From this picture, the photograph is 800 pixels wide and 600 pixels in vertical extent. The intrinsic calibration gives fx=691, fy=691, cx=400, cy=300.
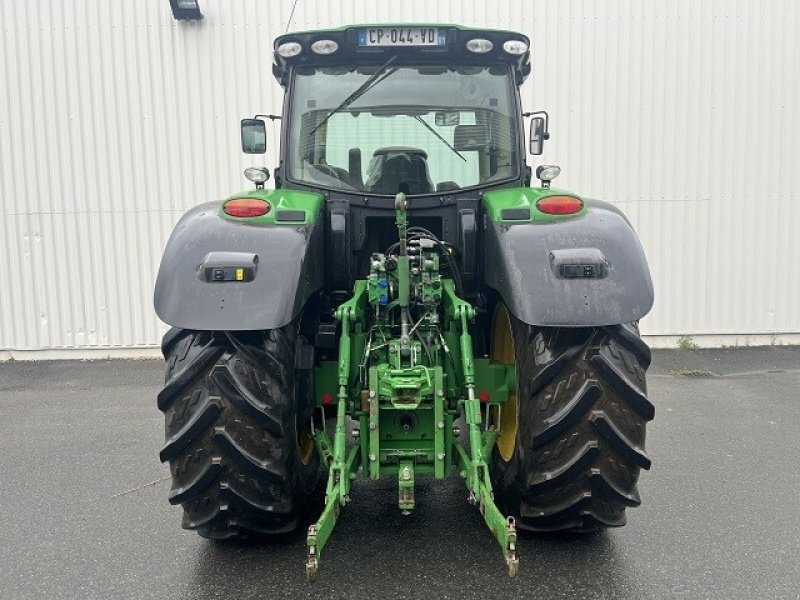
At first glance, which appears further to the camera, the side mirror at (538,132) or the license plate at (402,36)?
the side mirror at (538,132)

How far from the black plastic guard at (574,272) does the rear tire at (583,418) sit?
6.5 inches

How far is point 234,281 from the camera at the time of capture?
276cm

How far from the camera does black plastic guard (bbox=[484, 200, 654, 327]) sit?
2662 mm

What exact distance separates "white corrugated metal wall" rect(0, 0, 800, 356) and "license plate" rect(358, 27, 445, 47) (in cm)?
437

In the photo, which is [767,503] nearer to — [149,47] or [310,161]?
[310,161]

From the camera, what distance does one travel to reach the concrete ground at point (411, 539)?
2914 mm

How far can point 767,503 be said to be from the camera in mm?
3797

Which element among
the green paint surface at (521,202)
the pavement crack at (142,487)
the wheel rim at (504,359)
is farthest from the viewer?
the pavement crack at (142,487)

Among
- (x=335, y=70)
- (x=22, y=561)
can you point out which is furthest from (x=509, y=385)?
(x=22, y=561)

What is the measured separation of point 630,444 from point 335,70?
239 cm

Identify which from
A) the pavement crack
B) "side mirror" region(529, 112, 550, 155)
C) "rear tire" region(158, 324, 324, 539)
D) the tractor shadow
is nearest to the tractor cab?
"side mirror" region(529, 112, 550, 155)

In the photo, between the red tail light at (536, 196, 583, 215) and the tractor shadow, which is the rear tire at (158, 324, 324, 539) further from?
the red tail light at (536, 196, 583, 215)

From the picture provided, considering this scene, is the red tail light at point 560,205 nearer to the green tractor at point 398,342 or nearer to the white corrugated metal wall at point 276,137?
the green tractor at point 398,342

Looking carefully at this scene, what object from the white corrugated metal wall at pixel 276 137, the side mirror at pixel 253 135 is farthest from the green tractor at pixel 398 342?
the white corrugated metal wall at pixel 276 137
